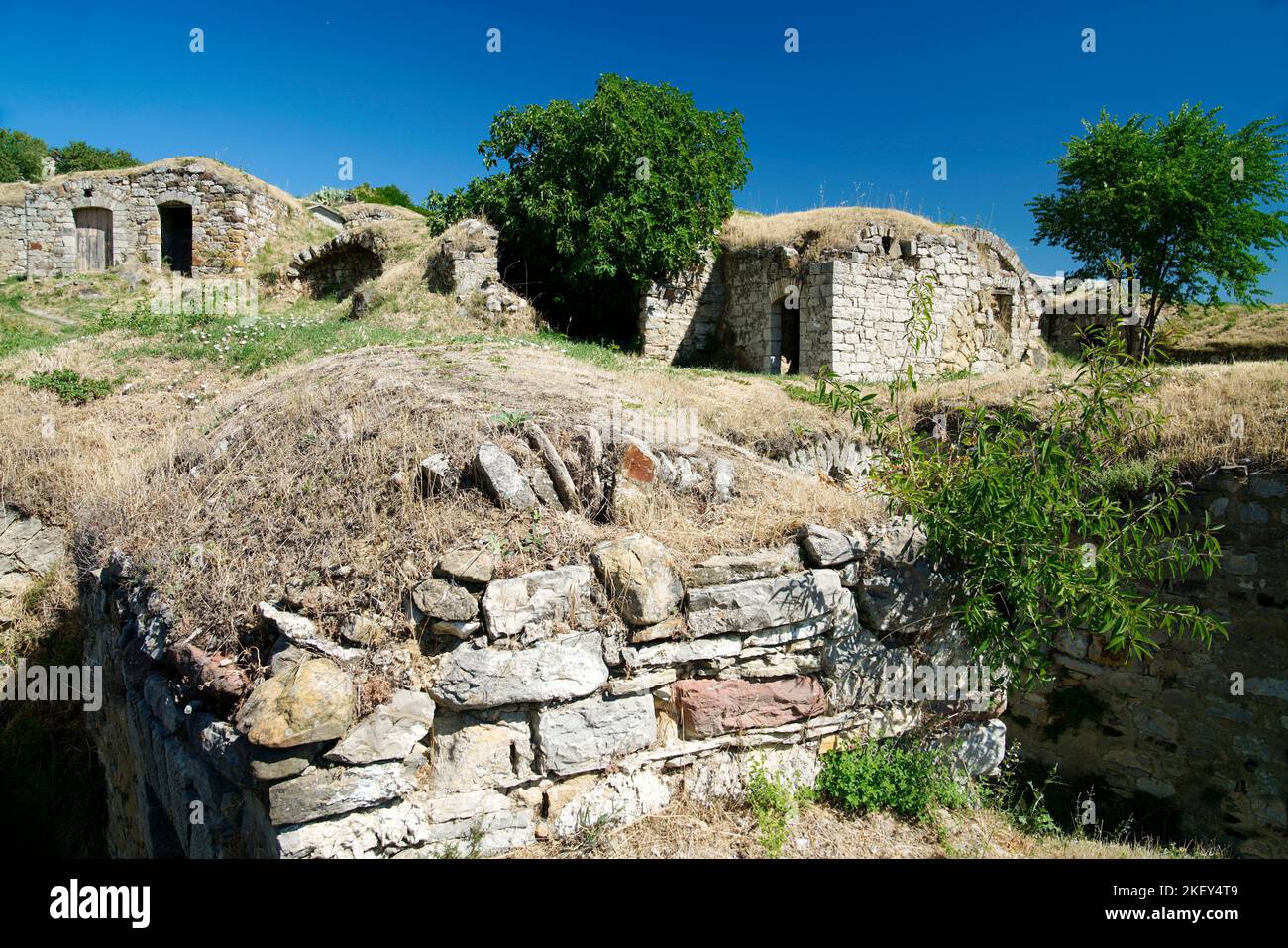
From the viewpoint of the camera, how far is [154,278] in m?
18.5

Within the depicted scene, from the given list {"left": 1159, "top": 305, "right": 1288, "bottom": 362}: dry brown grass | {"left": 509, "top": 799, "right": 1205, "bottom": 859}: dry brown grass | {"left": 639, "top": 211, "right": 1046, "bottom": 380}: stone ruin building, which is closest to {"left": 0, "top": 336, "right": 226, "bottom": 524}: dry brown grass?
{"left": 509, "top": 799, "right": 1205, "bottom": 859}: dry brown grass

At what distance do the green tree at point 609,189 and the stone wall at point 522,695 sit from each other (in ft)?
35.0

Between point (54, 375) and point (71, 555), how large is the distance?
4609 mm

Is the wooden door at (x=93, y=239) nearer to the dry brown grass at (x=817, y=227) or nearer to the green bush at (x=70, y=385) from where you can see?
the green bush at (x=70, y=385)

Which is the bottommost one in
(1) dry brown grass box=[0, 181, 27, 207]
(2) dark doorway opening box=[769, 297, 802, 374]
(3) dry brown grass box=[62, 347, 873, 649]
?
(3) dry brown grass box=[62, 347, 873, 649]

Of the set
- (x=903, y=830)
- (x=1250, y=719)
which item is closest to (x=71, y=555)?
(x=903, y=830)

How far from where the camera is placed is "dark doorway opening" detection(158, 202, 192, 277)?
805 inches

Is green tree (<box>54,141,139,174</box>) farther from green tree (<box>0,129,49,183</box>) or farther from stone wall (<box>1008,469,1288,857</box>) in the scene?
stone wall (<box>1008,469,1288,857</box>)

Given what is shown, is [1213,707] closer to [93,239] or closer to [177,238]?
[177,238]

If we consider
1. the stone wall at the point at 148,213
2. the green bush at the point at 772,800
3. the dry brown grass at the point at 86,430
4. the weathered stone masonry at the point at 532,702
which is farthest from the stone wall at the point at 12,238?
the green bush at the point at 772,800

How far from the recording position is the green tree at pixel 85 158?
1425 inches

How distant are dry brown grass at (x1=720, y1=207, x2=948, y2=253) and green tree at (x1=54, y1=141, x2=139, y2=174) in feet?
116

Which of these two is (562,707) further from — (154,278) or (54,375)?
(154,278)

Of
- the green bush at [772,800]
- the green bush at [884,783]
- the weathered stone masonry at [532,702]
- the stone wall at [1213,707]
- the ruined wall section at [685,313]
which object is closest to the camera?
the weathered stone masonry at [532,702]
